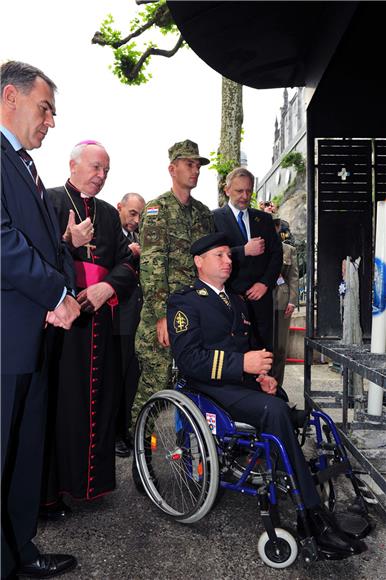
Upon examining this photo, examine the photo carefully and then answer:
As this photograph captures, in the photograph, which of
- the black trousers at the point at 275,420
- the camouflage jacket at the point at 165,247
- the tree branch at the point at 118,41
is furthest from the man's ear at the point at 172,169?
the tree branch at the point at 118,41

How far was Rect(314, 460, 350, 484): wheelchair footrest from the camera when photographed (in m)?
2.36

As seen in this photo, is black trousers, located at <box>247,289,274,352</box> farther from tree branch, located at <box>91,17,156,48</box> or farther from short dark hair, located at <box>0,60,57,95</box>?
tree branch, located at <box>91,17,156,48</box>

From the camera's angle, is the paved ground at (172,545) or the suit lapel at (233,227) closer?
the paved ground at (172,545)

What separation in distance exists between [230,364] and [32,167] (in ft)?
4.30

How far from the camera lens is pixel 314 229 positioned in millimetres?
3641

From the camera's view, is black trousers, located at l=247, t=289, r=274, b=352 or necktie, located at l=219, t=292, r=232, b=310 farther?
black trousers, located at l=247, t=289, r=274, b=352

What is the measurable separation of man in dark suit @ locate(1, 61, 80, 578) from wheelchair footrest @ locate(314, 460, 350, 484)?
1.22 meters

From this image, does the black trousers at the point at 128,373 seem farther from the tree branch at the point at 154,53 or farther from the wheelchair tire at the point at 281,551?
the tree branch at the point at 154,53

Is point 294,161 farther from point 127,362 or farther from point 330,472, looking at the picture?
point 330,472

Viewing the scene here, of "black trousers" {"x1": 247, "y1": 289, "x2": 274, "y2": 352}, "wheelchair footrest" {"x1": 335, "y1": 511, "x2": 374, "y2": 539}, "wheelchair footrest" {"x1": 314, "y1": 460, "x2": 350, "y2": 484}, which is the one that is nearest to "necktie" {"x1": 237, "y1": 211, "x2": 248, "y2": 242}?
"black trousers" {"x1": 247, "y1": 289, "x2": 274, "y2": 352}

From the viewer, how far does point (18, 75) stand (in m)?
1.98

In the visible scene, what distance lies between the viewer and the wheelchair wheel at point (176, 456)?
241cm

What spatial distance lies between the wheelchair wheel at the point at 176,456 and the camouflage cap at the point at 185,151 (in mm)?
1557

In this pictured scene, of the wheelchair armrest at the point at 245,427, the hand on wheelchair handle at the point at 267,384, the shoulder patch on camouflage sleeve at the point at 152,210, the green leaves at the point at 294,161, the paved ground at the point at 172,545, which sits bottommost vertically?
the paved ground at the point at 172,545
